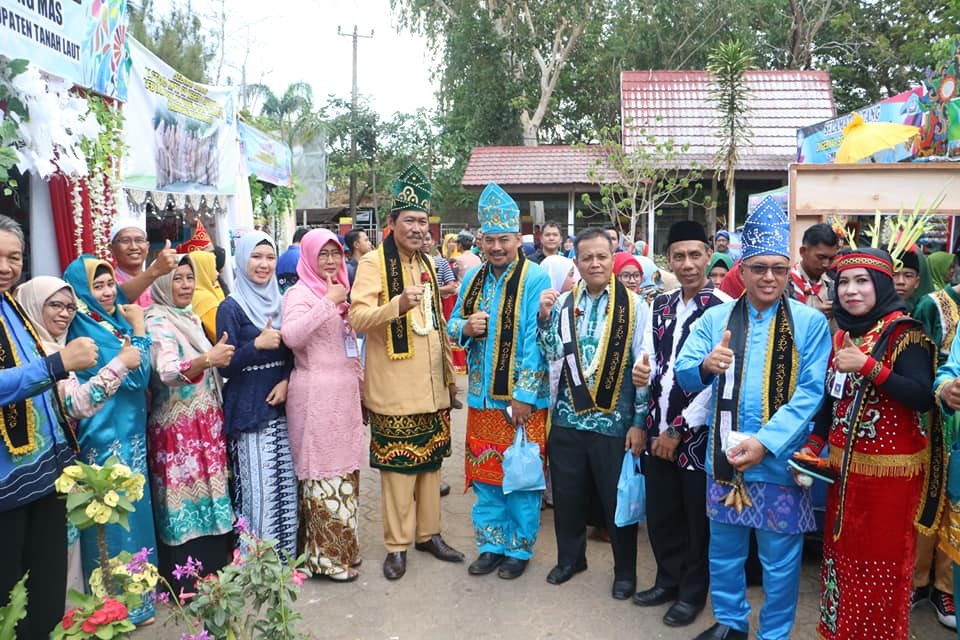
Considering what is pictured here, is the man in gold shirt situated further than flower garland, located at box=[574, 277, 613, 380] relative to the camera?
Yes

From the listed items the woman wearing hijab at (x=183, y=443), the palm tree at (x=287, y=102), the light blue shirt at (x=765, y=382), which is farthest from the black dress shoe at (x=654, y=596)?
the palm tree at (x=287, y=102)

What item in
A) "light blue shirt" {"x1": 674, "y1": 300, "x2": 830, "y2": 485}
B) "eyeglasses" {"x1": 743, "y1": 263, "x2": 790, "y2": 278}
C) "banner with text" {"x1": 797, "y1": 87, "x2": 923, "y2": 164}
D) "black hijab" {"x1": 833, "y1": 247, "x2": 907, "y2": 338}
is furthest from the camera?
"banner with text" {"x1": 797, "y1": 87, "x2": 923, "y2": 164}

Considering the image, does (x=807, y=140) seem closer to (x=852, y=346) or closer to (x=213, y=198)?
(x=213, y=198)

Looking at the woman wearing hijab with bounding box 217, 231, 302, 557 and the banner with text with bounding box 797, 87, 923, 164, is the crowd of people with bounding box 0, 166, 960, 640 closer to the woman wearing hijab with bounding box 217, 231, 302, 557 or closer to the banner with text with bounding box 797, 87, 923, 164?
the woman wearing hijab with bounding box 217, 231, 302, 557

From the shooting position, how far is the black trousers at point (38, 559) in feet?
8.60

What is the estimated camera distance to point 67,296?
2979mm

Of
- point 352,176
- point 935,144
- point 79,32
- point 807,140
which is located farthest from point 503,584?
A: point 352,176

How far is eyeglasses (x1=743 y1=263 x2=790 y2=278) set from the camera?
2973 millimetres

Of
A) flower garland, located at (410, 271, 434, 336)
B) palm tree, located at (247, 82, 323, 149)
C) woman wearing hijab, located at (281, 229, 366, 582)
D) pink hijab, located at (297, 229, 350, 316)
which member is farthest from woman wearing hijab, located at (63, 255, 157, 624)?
palm tree, located at (247, 82, 323, 149)

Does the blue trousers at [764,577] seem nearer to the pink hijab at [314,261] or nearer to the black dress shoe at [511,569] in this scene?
the black dress shoe at [511,569]

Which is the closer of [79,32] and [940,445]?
[940,445]

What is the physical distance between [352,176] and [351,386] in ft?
75.3

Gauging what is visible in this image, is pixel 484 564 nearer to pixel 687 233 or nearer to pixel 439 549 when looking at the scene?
pixel 439 549

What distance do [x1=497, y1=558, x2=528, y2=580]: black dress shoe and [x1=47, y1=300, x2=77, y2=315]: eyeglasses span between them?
2.51 m
